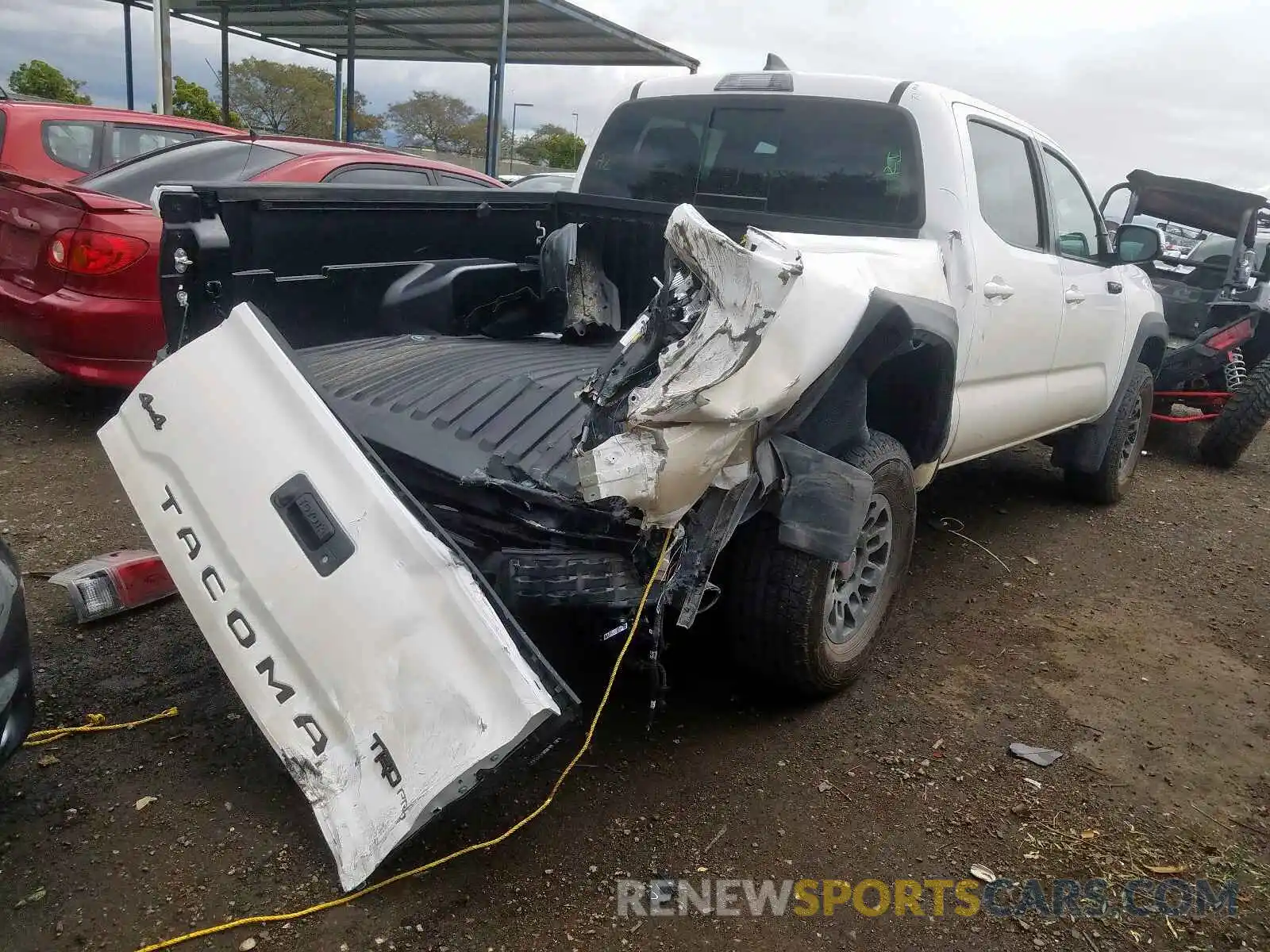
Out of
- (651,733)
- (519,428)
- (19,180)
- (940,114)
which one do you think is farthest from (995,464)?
(19,180)

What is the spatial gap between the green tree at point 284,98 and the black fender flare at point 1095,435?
1381 inches

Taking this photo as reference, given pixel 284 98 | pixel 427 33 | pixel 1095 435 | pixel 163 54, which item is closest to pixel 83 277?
pixel 1095 435

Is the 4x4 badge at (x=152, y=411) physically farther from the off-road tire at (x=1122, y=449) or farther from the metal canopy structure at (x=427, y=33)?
the metal canopy structure at (x=427, y=33)

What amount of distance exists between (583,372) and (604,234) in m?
1.17

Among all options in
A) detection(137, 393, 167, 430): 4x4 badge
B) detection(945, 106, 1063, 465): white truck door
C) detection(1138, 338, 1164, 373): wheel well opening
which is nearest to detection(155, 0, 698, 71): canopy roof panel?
detection(1138, 338, 1164, 373): wheel well opening

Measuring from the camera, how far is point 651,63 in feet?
52.4

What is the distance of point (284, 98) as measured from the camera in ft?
127

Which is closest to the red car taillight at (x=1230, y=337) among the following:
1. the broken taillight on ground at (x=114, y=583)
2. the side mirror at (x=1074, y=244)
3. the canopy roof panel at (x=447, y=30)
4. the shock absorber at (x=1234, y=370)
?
the shock absorber at (x=1234, y=370)

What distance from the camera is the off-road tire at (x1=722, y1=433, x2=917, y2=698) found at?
2740 millimetres

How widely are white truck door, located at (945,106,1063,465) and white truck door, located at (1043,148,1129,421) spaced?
0.52ft

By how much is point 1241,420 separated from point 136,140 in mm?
7880

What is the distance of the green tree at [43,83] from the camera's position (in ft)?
95.4

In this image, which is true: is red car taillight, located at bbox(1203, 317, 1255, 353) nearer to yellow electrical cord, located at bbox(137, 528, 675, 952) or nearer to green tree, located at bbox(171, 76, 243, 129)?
yellow electrical cord, located at bbox(137, 528, 675, 952)

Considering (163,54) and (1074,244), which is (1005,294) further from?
(163,54)
